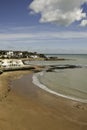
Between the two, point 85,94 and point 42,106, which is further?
point 85,94

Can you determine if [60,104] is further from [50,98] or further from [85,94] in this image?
[85,94]

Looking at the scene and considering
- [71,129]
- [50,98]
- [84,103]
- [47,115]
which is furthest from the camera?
[50,98]

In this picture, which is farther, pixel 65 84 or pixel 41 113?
pixel 65 84

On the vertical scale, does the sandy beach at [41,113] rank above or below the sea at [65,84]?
above

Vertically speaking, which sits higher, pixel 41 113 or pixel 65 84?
pixel 41 113

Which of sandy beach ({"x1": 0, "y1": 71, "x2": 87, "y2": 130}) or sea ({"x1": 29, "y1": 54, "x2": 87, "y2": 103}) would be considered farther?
sea ({"x1": 29, "y1": 54, "x2": 87, "y2": 103})

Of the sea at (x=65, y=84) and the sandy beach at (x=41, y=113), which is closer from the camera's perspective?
the sandy beach at (x=41, y=113)

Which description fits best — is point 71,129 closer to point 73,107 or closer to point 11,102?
point 73,107

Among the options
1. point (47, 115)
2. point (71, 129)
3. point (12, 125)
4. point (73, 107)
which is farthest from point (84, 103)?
point (12, 125)

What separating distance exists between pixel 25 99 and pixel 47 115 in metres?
6.63

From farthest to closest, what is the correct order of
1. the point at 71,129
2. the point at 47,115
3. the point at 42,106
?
the point at 42,106, the point at 47,115, the point at 71,129

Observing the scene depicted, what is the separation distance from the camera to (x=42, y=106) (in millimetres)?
22938

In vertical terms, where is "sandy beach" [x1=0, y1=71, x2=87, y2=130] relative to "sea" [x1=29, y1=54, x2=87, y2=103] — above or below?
above

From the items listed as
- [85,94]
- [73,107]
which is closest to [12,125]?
[73,107]
